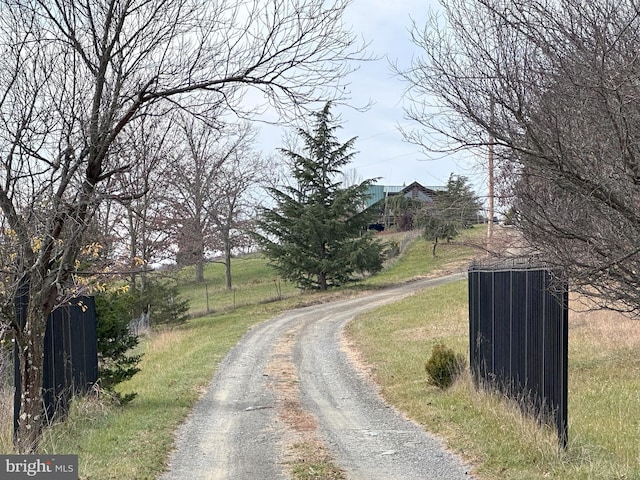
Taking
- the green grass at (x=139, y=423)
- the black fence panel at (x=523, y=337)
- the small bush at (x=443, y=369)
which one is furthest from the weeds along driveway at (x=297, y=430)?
the black fence panel at (x=523, y=337)

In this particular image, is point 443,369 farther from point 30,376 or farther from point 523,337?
point 30,376

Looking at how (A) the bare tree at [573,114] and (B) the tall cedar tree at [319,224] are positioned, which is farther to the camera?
(B) the tall cedar tree at [319,224]

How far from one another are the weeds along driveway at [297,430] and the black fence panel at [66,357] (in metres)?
1.62

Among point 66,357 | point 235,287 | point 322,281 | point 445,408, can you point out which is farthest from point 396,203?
point 66,357

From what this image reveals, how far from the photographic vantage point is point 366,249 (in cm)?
3569

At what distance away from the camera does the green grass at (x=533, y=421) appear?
6.36 meters

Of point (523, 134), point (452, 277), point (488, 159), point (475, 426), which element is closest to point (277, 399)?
point (475, 426)

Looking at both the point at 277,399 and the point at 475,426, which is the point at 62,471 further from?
the point at 277,399

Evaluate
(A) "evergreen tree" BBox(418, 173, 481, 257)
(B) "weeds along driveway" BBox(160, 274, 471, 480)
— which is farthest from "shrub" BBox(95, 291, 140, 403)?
(A) "evergreen tree" BBox(418, 173, 481, 257)

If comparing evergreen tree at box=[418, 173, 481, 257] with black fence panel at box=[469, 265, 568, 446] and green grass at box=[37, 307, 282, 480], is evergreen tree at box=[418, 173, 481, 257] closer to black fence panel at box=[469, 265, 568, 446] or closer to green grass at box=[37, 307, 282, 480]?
black fence panel at box=[469, 265, 568, 446]

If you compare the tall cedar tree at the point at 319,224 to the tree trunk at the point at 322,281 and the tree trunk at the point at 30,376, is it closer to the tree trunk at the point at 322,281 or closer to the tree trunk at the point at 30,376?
the tree trunk at the point at 322,281

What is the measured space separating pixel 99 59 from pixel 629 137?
17.0ft

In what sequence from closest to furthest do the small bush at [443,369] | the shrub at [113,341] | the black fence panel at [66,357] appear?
the black fence panel at [66,357]
the small bush at [443,369]
the shrub at [113,341]

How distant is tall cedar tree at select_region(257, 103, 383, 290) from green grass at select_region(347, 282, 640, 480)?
16.8 meters
